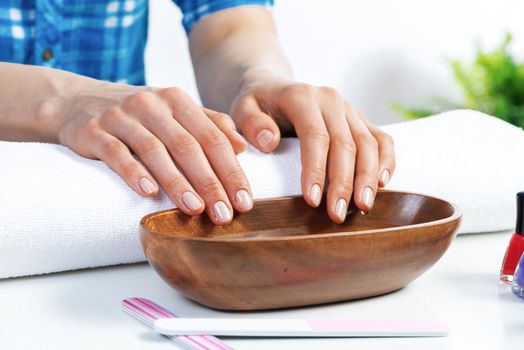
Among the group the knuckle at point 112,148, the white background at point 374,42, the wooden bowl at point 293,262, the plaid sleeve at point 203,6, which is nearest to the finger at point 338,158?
the wooden bowl at point 293,262

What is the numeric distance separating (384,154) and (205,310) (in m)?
0.28

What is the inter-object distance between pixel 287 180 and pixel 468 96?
212 centimetres

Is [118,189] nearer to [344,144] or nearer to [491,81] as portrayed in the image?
[344,144]

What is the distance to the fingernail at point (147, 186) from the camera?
2.41 feet

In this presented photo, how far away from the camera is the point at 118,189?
74 centimetres

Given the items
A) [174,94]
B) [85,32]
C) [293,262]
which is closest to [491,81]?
[85,32]

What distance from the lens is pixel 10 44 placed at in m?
1.26

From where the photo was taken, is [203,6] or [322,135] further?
[203,6]

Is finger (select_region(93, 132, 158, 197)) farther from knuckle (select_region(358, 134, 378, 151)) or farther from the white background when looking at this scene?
the white background

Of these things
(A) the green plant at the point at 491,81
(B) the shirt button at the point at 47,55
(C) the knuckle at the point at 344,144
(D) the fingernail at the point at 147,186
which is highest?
(C) the knuckle at the point at 344,144

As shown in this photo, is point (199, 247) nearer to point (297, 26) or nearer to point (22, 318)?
point (22, 318)

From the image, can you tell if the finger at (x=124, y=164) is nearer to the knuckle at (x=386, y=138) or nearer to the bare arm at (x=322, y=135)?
the bare arm at (x=322, y=135)

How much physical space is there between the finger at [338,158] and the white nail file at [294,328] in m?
0.17

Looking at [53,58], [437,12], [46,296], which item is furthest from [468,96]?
[46,296]
